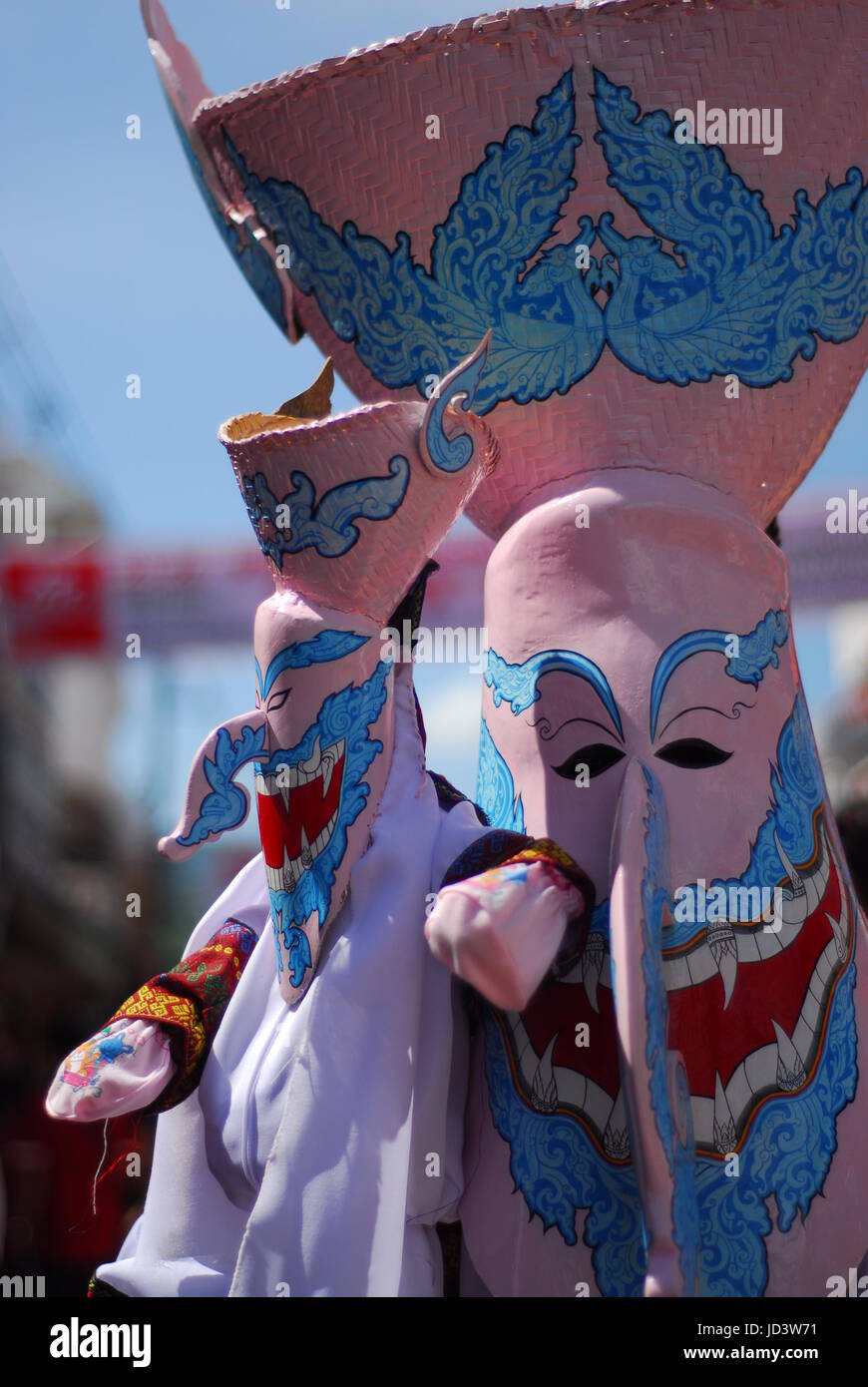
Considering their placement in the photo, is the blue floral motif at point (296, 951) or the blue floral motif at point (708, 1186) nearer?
the blue floral motif at point (708, 1186)

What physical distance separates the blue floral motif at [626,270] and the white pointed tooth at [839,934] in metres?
0.78

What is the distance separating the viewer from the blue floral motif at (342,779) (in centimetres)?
213

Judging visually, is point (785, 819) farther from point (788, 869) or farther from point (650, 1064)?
point (650, 1064)

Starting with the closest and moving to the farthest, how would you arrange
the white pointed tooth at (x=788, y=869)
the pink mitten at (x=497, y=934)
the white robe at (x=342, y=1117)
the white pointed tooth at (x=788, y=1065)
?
the pink mitten at (x=497, y=934) < the white robe at (x=342, y=1117) < the white pointed tooth at (x=788, y=1065) < the white pointed tooth at (x=788, y=869)

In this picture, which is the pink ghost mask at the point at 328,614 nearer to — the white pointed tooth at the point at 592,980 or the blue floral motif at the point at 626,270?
the blue floral motif at the point at 626,270

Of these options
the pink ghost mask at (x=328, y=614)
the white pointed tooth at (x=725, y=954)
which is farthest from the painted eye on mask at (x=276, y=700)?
the white pointed tooth at (x=725, y=954)

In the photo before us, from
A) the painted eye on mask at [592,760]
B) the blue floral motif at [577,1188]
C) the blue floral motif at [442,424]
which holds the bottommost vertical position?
the blue floral motif at [577,1188]

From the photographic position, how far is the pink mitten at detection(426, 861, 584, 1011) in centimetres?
184

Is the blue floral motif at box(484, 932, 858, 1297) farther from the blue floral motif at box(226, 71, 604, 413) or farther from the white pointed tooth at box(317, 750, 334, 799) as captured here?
the blue floral motif at box(226, 71, 604, 413)

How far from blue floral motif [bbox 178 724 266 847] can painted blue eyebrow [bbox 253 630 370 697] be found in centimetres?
11

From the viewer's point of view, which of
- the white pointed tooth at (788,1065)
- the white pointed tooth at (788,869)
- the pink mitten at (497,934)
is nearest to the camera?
the pink mitten at (497,934)

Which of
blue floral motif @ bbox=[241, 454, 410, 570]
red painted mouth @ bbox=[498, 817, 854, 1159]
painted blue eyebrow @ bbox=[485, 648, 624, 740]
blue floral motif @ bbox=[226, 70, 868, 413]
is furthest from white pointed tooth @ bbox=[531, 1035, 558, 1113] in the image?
blue floral motif @ bbox=[226, 70, 868, 413]

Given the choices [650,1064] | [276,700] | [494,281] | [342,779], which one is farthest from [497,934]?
[494,281]

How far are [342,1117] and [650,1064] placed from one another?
0.41 metres
